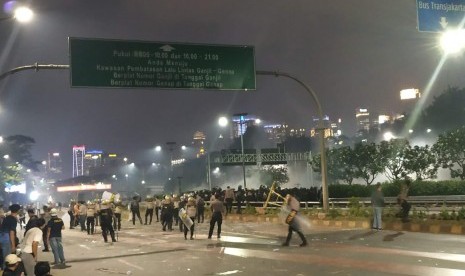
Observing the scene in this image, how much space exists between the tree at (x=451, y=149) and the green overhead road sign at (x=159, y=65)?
99.6 feet

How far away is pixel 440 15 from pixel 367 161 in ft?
135

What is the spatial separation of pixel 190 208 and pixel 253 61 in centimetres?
680

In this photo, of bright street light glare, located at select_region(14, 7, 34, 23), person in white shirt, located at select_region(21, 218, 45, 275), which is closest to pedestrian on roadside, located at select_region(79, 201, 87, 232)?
bright street light glare, located at select_region(14, 7, 34, 23)

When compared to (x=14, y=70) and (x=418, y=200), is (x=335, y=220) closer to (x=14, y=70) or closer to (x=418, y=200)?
(x=418, y=200)

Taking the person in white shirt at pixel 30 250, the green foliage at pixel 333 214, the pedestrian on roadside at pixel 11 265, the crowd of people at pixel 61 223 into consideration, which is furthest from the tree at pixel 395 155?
the pedestrian on roadside at pixel 11 265

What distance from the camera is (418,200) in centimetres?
3062

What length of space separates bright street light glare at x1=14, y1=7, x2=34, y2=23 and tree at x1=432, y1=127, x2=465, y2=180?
1554 inches

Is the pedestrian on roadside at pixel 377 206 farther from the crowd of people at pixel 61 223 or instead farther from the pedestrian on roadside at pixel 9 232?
the pedestrian on roadside at pixel 9 232

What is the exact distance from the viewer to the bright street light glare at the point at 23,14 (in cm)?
1470

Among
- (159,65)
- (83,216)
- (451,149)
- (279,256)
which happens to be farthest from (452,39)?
(451,149)

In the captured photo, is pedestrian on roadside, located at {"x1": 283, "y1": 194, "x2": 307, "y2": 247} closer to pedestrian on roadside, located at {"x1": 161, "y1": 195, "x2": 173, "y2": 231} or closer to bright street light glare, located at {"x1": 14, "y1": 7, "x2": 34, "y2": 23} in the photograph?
bright street light glare, located at {"x1": 14, "y1": 7, "x2": 34, "y2": 23}

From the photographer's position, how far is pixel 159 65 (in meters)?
20.6

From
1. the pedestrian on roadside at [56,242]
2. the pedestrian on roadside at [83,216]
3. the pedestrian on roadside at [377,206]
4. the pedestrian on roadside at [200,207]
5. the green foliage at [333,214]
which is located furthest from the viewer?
the pedestrian on roadside at [83,216]

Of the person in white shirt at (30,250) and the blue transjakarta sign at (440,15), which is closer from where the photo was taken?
the person in white shirt at (30,250)
